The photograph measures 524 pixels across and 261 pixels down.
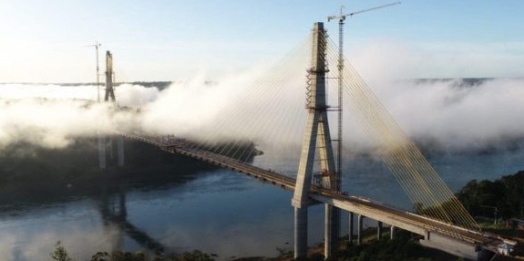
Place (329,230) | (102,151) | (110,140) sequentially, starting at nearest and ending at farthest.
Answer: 1. (329,230)
2. (102,151)
3. (110,140)

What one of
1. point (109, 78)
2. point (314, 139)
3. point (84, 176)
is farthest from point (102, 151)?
point (314, 139)

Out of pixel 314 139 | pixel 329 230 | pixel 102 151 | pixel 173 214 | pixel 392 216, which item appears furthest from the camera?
pixel 102 151

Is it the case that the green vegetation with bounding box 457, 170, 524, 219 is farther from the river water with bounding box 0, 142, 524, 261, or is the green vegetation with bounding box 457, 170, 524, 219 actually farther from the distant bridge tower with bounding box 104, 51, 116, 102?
the distant bridge tower with bounding box 104, 51, 116, 102

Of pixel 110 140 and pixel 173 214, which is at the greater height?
pixel 110 140

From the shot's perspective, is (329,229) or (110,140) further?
(110,140)

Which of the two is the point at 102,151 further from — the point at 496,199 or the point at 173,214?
the point at 496,199

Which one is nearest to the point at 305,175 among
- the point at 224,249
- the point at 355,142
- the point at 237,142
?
the point at 224,249

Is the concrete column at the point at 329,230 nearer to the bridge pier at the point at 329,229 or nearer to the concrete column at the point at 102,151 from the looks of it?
the bridge pier at the point at 329,229
